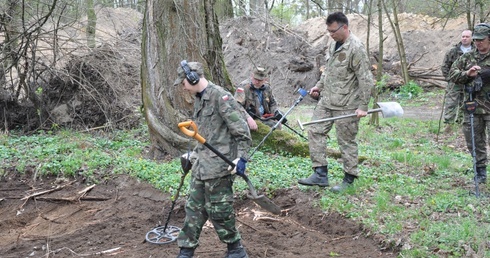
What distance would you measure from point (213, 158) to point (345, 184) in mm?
2642

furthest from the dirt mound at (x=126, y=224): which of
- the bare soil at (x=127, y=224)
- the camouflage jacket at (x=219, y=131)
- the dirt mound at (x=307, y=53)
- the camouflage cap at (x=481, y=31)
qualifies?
the dirt mound at (x=307, y=53)

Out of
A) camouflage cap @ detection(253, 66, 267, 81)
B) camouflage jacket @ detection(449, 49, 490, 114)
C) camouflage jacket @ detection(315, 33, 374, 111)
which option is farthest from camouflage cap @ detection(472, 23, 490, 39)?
camouflage cap @ detection(253, 66, 267, 81)

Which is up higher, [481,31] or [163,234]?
[481,31]

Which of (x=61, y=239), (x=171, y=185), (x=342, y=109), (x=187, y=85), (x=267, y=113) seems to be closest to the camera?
(x=187, y=85)

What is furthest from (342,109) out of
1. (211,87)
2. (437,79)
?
(437,79)

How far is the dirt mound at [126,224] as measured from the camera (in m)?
5.41

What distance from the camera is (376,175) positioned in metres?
7.31

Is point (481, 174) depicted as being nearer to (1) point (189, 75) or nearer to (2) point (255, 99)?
(2) point (255, 99)

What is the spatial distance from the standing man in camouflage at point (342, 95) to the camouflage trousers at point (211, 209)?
2.18m

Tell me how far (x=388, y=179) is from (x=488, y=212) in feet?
5.43

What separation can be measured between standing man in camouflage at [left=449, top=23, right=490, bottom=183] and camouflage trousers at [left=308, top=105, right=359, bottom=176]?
68.0 inches

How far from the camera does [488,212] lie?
5.68 metres

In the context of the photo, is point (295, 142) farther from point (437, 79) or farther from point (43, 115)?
point (437, 79)

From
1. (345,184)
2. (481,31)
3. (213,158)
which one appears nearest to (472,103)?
(481,31)
